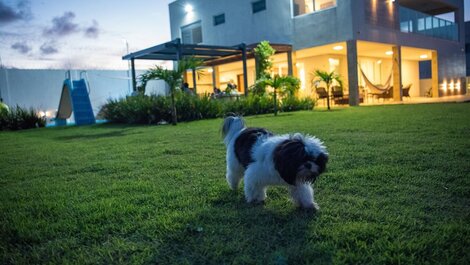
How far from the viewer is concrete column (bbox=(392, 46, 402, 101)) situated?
59.4 ft

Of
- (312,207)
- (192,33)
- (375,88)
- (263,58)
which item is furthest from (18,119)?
(375,88)

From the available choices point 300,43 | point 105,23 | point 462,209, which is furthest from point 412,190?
point 105,23

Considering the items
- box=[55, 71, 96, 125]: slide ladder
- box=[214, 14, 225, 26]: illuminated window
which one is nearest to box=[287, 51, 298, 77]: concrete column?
box=[214, 14, 225, 26]: illuminated window

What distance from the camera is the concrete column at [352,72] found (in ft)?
52.7

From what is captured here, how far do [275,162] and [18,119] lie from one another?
1532cm

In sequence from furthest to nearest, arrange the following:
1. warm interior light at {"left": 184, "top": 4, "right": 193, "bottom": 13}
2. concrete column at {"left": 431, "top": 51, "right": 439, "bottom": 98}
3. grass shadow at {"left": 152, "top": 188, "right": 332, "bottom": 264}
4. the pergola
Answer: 1. warm interior light at {"left": 184, "top": 4, "right": 193, "bottom": 13}
2. concrete column at {"left": 431, "top": 51, "right": 439, "bottom": 98}
3. the pergola
4. grass shadow at {"left": 152, "top": 188, "right": 332, "bottom": 264}

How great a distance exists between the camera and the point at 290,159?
7.49 feet

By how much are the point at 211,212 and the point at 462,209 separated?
1749 mm

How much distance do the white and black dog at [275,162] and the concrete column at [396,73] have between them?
17546mm

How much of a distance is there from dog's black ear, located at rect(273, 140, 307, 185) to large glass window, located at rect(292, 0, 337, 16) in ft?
57.4

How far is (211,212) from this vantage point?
2.51 meters

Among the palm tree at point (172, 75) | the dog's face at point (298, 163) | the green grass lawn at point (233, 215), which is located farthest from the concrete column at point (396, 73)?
the dog's face at point (298, 163)

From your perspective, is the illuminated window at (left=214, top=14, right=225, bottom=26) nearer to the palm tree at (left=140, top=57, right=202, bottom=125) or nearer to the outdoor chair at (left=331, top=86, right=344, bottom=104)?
the outdoor chair at (left=331, top=86, right=344, bottom=104)

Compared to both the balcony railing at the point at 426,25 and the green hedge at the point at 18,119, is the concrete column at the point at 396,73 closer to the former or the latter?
the balcony railing at the point at 426,25
